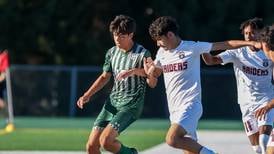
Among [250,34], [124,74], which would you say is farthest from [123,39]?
[250,34]

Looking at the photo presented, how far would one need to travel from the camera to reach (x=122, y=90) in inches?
462

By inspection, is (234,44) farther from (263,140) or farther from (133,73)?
(263,140)

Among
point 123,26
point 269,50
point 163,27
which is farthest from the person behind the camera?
point 123,26

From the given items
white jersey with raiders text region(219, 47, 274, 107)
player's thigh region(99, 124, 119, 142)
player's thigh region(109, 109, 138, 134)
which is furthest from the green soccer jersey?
white jersey with raiders text region(219, 47, 274, 107)

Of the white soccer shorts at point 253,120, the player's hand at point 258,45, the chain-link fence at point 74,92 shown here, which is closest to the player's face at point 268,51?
the player's hand at point 258,45

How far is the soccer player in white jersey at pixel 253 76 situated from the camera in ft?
38.9

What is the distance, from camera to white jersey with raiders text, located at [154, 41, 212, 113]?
11109 mm

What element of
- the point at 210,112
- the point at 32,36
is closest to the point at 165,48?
the point at 210,112

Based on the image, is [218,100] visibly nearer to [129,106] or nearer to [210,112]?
[210,112]

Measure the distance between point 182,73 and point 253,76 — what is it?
1254 millimetres

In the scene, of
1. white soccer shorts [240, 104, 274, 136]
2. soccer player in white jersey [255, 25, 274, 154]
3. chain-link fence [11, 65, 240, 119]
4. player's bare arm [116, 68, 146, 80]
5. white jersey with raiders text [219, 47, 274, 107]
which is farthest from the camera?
chain-link fence [11, 65, 240, 119]

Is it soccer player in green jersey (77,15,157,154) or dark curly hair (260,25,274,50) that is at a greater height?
dark curly hair (260,25,274,50)

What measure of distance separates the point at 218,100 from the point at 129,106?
19.3 m

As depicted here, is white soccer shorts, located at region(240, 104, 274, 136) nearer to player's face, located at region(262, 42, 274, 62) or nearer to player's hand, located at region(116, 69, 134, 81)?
player's face, located at region(262, 42, 274, 62)
